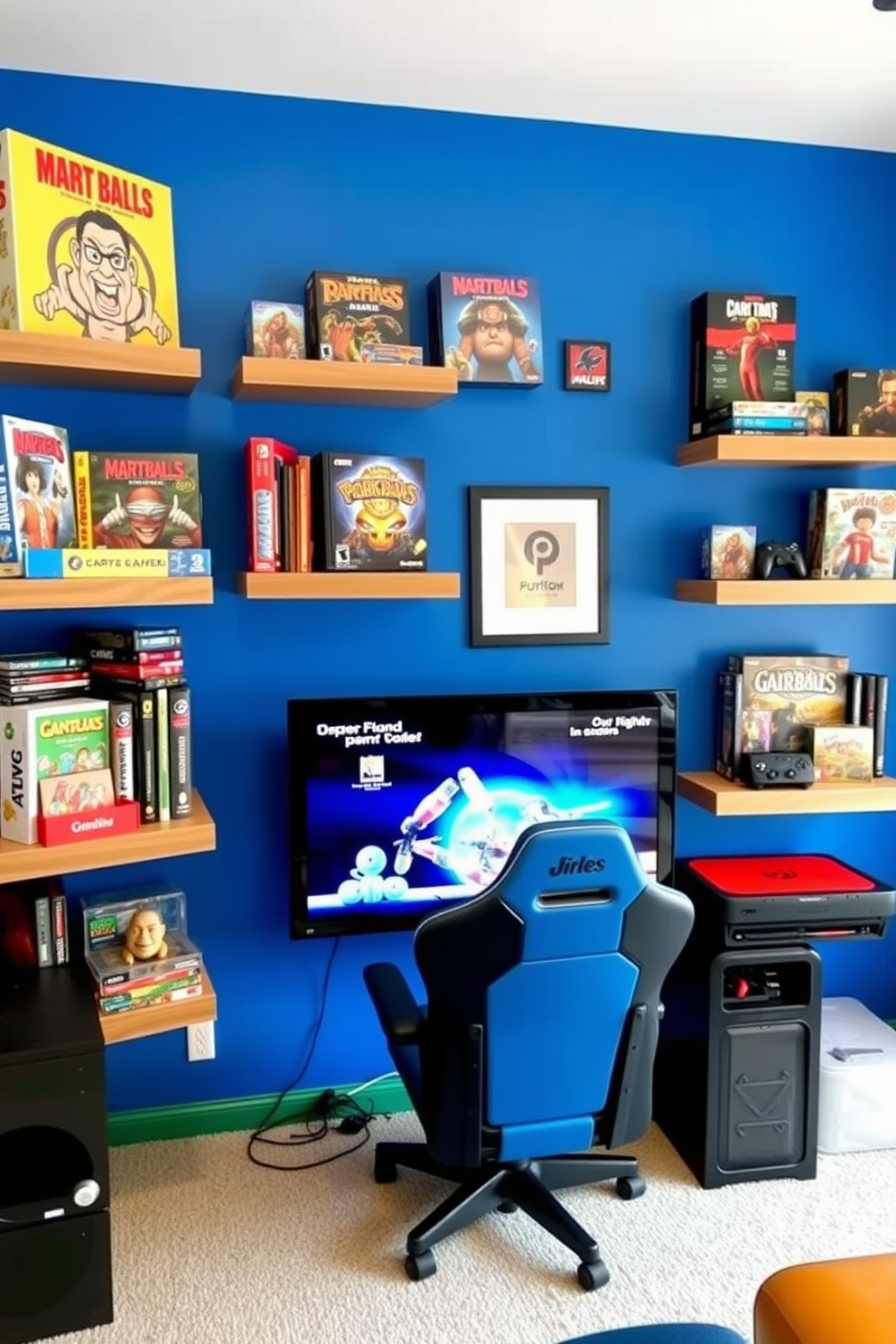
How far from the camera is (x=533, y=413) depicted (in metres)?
2.57

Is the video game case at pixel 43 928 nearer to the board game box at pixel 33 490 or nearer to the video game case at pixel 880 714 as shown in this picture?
the board game box at pixel 33 490

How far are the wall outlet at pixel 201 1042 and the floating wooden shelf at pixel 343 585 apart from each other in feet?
3.56

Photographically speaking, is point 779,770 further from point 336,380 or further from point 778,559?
point 336,380

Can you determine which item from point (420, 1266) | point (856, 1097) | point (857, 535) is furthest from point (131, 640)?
point (856, 1097)

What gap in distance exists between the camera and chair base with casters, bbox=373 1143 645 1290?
207 cm

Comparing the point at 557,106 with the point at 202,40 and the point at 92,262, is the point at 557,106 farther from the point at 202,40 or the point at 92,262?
the point at 92,262

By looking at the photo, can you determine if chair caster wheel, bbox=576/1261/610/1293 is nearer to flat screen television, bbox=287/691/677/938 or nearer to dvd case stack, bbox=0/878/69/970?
flat screen television, bbox=287/691/677/938

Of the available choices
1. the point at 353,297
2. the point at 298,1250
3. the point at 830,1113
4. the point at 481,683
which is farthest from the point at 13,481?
the point at 830,1113

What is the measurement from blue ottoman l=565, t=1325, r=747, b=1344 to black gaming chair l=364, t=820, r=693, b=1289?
0.75 m

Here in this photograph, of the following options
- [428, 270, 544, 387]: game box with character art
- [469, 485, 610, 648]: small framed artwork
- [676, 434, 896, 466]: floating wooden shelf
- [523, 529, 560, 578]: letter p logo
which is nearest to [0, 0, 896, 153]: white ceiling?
[428, 270, 544, 387]: game box with character art

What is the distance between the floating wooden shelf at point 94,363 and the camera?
6.31 ft

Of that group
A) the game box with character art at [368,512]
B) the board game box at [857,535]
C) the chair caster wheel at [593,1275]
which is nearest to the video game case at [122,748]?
the game box with character art at [368,512]

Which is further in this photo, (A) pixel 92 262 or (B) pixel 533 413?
(B) pixel 533 413

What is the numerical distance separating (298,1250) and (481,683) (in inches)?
52.1
